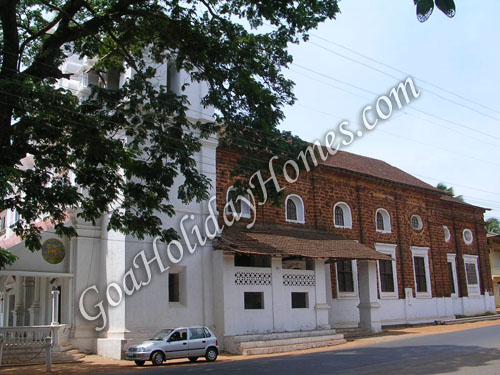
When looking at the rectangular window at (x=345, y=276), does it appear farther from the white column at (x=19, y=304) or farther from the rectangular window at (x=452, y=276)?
the white column at (x=19, y=304)

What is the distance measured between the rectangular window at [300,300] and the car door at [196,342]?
6.37 meters

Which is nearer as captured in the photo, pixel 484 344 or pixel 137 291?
pixel 484 344

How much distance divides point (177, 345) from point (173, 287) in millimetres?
4104

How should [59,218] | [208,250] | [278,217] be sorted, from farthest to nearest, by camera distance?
[278,217] < [208,250] < [59,218]

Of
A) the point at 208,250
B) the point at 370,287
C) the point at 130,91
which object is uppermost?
the point at 130,91

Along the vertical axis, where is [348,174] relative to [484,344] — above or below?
above

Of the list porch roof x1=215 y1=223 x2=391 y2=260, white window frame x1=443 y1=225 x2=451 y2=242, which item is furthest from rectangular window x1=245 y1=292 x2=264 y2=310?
white window frame x1=443 y1=225 x2=451 y2=242

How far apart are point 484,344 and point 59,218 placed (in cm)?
1420

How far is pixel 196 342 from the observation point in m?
17.5

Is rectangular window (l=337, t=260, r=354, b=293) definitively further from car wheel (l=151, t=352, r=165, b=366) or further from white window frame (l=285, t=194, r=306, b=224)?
car wheel (l=151, t=352, r=165, b=366)

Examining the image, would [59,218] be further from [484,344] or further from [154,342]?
[484,344]

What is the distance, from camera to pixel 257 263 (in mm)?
23547

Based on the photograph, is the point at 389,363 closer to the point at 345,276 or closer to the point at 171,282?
the point at 171,282

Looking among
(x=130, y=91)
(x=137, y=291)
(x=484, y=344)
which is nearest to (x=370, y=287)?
(x=484, y=344)
